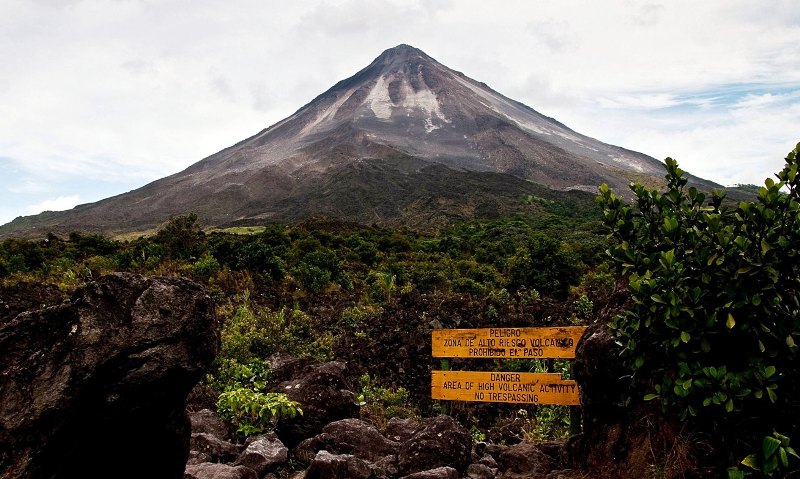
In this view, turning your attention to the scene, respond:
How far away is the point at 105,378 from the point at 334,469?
198cm

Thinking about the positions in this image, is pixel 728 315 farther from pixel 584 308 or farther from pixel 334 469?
pixel 584 308

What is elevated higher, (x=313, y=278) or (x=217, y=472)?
(x=313, y=278)

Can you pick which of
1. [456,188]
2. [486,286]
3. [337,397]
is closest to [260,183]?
[456,188]

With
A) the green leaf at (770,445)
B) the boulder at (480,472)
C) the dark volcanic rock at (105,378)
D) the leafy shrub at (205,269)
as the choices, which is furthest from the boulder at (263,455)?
the leafy shrub at (205,269)

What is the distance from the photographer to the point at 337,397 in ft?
22.9

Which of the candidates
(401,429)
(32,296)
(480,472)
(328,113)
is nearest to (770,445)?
(480,472)

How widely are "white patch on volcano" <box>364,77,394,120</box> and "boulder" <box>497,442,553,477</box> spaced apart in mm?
107039

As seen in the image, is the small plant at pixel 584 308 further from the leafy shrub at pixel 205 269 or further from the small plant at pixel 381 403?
the leafy shrub at pixel 205 269

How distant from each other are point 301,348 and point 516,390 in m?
4.87

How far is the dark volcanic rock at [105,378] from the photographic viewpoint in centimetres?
361

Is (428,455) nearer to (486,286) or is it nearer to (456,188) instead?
(486,286)

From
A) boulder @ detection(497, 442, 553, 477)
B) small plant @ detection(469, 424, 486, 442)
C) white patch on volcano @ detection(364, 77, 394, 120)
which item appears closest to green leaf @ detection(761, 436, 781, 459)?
boulder @ detection(497, 442, 553, 477)

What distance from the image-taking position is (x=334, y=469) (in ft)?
16.0

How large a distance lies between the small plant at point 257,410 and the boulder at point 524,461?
226 cm
